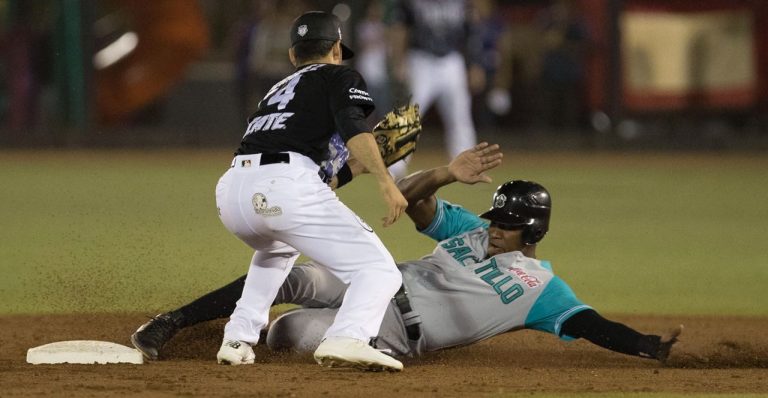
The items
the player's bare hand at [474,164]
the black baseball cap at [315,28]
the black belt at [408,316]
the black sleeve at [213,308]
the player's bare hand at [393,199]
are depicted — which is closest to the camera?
the player's bare hand at [393,199]

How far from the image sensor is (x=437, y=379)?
16.2 feet

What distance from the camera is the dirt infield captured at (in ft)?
15.2

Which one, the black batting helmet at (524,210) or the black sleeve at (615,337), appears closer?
the black sleeve at (615,337)

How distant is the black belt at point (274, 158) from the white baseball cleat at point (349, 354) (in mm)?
732

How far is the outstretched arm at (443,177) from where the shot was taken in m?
5.37

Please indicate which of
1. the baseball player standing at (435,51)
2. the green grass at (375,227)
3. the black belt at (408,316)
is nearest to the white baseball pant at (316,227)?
the black belt at (408,316)

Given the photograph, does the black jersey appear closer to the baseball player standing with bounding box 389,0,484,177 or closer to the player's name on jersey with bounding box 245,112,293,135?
the player's name on jersey with bounding box 245,112,293,135

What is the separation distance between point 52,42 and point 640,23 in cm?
908

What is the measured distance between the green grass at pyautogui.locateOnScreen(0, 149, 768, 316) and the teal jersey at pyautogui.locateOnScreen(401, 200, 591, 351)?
1.99 metres

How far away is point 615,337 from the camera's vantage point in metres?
5.20

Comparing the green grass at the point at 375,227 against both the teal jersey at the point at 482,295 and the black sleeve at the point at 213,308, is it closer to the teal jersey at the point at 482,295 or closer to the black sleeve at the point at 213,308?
the black sleeve at the point at 213,308

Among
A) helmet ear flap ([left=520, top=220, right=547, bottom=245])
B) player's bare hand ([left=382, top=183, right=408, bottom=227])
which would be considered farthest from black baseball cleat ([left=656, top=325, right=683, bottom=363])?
player's bare hand ([left=382, top=183, right=408, bottom=227])

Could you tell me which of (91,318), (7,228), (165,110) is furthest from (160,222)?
(165,110)

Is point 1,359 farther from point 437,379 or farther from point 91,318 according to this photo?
point 437,379
